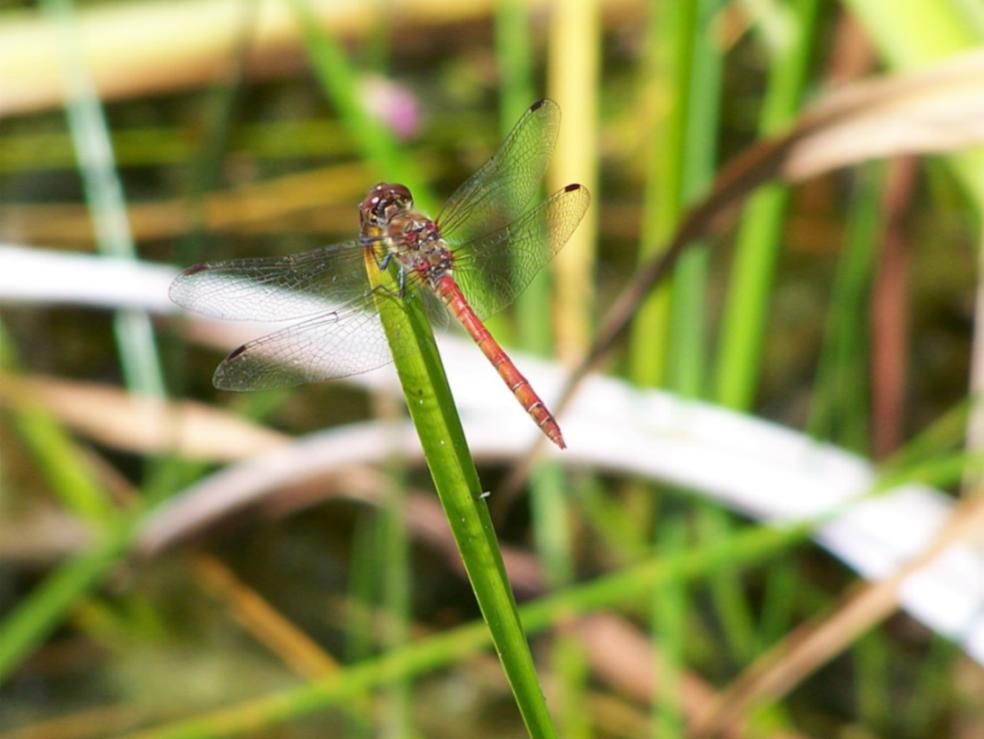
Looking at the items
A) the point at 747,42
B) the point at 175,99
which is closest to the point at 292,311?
the point at 175,99

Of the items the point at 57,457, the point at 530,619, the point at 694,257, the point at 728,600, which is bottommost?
the point at 530,619

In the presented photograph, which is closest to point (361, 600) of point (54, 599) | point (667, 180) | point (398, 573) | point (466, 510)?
point (398, 573)

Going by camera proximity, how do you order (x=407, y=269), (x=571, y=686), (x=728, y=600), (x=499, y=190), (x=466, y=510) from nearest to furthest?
1. (x=466, y=510)
2. (x=407, y=269)
3. (x=499, y=190)
4. (x=571, y=686)
5. (x=728, y=600)

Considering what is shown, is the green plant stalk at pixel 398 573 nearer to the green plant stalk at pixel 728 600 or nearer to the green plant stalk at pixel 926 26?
the green plant stalk at pixel 728 600

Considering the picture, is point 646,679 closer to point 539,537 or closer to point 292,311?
point 539,537

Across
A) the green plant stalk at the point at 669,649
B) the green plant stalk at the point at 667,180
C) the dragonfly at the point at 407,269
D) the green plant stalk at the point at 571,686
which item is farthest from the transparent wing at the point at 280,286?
the green plant stalk at the point at 571,686

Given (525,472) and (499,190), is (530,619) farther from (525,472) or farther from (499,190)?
(499,190)
